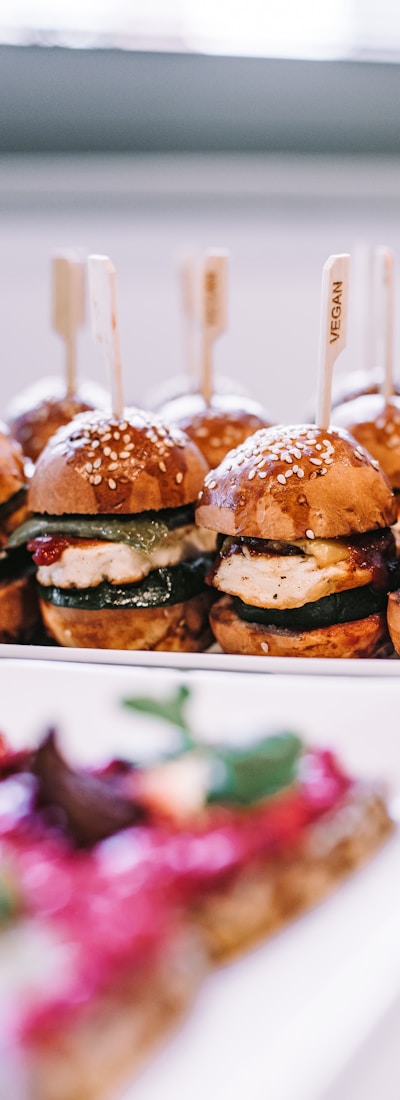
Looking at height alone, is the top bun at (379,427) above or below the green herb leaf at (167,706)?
above

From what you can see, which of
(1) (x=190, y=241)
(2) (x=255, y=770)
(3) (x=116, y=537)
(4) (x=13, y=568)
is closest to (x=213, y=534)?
(3) (x=116, y=537)

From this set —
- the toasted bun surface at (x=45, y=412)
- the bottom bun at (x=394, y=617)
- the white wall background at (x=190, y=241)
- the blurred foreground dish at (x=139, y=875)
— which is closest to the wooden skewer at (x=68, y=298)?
the toasted bun surface at (x=45, y=412)

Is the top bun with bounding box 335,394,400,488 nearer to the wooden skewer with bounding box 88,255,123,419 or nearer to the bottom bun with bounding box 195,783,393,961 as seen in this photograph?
the wooden skewer with bounding box 88,255,123,419

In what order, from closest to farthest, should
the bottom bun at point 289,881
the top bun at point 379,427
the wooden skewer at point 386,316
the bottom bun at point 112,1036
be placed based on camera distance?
the bottom bun at point 112,1036 < the bottom bun at point 289,881 < the top bun at point 379,427 < the wooden skewer at point 386,316

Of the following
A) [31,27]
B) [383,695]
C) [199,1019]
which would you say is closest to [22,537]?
[383,695]

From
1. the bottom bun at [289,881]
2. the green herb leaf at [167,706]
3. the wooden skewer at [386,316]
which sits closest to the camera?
the bottom bun at [289,881]

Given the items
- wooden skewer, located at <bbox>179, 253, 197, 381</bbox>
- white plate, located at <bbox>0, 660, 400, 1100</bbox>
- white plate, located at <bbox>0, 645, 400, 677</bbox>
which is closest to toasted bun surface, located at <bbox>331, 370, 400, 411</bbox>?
wooden skewer, located at <bbox>179, 253, 197, 381</bbox>

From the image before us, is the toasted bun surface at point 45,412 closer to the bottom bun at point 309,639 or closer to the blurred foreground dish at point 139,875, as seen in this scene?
the bottom bun at point 309,639
